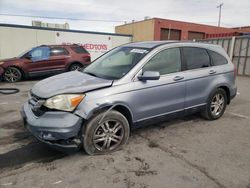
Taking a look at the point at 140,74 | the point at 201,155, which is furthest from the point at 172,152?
the point at 140,74

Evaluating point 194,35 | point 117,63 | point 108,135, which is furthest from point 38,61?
point 194,35

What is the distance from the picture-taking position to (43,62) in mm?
10812

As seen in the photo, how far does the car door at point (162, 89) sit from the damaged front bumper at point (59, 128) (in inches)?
39.6

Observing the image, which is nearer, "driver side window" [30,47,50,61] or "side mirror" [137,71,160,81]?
"side mirror" [137,71,160,81]

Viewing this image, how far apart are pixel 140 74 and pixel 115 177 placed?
1.60 metres

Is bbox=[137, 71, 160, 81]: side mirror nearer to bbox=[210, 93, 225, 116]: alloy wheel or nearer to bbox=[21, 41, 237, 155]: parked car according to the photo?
bbox=[21, 41, 237, 155]: parked car

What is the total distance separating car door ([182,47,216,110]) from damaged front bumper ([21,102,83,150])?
2200 millimetres

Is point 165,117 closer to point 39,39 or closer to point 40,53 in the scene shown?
point 40,53

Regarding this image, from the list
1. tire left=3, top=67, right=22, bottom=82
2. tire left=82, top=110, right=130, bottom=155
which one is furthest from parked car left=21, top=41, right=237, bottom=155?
tire left=3, top=67, right=22, bottom=82

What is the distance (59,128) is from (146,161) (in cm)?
129

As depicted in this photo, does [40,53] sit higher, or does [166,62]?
[166,62]

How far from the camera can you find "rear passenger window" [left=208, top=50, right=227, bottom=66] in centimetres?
479

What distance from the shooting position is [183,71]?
4188mm

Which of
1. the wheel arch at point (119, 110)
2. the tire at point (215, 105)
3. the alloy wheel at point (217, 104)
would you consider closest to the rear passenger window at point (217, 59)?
the tire at point (215, 105)
